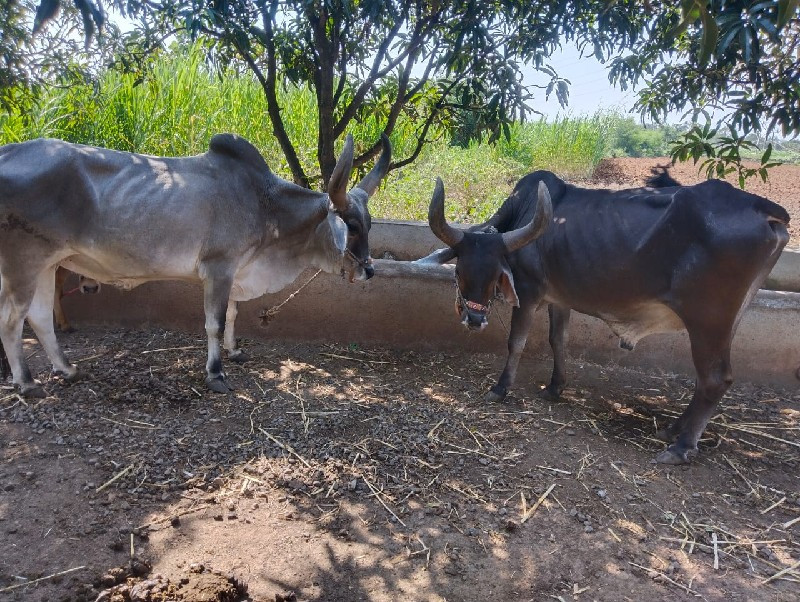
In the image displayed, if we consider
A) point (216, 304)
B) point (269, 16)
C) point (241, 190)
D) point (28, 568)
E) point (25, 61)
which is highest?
point (269, 16)

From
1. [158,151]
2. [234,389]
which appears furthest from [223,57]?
[234,389]

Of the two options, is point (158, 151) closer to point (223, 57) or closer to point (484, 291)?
point (223, 57)

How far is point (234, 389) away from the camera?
4.02 meters

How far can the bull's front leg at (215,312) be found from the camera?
12.9ft

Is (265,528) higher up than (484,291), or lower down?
lower down

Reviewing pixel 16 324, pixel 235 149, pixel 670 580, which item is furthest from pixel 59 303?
pixel 670 580

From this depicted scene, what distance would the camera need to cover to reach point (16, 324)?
3670 mm

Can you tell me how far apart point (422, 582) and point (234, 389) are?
192 cm

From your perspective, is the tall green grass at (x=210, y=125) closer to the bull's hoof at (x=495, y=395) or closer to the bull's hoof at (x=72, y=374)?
the bull's hoof at (x=495, y=395)

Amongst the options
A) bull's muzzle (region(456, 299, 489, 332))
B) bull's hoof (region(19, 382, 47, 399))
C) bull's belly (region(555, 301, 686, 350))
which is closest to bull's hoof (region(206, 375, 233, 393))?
bull's hoof (region(19, 382, 47, 399))

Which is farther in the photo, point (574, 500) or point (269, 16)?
point (269, 16)

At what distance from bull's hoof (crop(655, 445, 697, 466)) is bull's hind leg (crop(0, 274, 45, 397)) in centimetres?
326

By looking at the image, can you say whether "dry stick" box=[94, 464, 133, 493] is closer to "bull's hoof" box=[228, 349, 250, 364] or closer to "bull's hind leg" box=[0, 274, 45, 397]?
"bull's hind leg" box=[0, 274, 45, 397]

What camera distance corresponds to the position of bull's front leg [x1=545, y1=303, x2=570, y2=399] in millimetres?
4266
